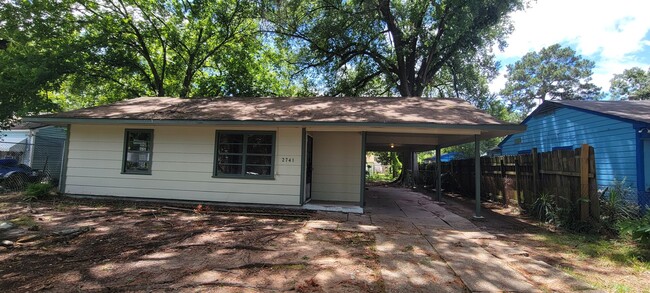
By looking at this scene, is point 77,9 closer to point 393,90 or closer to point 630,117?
point 393,90

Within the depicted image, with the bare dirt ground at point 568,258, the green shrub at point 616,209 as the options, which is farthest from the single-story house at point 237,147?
the green shrub at point 616,209

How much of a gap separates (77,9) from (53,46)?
2.07 metres

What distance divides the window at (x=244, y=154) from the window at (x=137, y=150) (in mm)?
2124

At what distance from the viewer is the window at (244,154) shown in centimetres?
934

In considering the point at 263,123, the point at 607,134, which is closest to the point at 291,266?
the point at 263,123

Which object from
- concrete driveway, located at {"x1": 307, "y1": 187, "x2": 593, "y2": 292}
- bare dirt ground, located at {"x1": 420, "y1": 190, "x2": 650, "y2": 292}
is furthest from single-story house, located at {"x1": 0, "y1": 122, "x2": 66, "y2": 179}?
bare dirt ground, located at {"x1": 420, "y1": 190, "x2": 650, "y2": 292}

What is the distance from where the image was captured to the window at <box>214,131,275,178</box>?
9.34 m

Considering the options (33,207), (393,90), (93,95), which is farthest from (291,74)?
(33,207)

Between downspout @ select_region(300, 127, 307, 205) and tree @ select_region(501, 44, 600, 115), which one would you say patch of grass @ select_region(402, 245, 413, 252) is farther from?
tree @ select_region(501, 44, 600, 115)

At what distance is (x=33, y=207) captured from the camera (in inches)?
333

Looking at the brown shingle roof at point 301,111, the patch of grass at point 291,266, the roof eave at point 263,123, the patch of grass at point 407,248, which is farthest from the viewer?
the brown shingle roof at point 301,111

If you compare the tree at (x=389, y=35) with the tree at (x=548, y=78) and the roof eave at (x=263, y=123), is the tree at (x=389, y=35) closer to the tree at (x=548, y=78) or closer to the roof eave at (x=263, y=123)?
the roof eave at (x=263, y=123)

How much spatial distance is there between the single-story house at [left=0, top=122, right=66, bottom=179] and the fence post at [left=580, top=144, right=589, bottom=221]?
1843cm

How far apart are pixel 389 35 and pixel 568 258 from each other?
1768 cm
